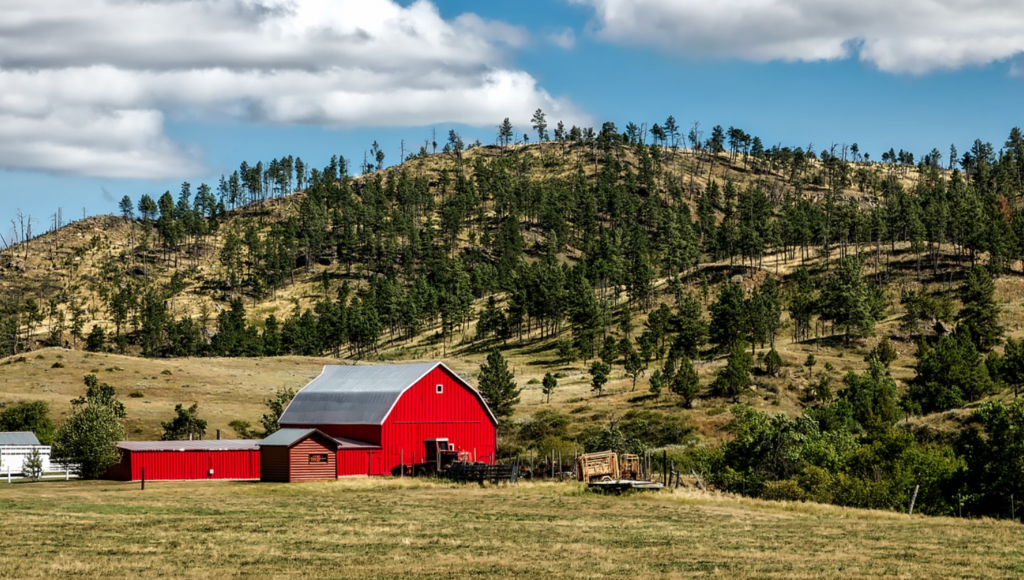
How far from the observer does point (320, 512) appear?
4131 centimetres

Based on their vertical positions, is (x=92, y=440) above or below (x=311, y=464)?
above

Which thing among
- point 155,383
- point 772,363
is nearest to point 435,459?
point 772,363

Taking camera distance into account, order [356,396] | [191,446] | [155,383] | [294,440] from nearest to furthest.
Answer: [294,440] < [191,446] < [356,396] < [155,383]

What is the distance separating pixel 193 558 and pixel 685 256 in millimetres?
154571

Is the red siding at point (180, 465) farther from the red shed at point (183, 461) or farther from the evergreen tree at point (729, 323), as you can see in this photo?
the evergreen tree at point (729, 323)

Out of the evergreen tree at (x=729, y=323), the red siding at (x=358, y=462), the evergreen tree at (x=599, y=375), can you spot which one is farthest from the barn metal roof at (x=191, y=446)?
the evergreen tree at (x=729, y=323)

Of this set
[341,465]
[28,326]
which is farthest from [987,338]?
[28,326]

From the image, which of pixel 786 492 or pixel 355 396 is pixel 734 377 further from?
pixel 786 492

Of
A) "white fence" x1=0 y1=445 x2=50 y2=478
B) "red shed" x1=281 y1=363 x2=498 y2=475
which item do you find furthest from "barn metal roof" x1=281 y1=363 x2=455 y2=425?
"white fence" x1=0 y1=445 x2=50 y2=478

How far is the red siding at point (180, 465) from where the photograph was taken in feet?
215

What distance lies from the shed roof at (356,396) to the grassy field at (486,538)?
18.2 metres

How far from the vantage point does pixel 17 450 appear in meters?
76.8

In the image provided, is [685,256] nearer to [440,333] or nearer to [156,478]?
[440,333]

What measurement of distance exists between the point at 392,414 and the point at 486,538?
36.3m
